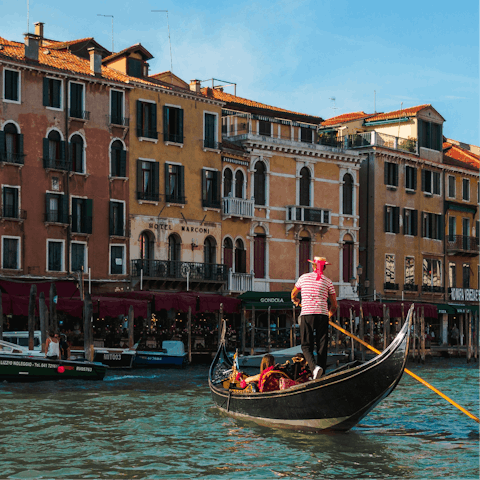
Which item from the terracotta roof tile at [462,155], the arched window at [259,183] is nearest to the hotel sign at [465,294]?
the terracotta roof tile at [462,155]

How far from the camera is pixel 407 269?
144 feet

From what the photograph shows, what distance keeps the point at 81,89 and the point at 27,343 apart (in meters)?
9.50

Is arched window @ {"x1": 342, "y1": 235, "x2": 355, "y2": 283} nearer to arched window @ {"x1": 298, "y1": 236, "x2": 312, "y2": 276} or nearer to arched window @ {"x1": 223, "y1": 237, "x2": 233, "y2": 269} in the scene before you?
arched window @ {"x1": 298, "y1": 236, "x2": 312, "y2": 276}

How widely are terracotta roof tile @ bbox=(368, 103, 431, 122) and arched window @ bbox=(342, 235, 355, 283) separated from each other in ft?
24.1

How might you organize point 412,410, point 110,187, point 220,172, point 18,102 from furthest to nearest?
point 220,172, point 110,187, point 18,102, point 412,410

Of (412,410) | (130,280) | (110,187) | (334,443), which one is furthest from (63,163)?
(334,443)

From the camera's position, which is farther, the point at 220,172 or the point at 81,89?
the point at 220,172

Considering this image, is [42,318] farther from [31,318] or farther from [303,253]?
[303,253]

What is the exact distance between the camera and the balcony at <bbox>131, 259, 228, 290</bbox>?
3372cm

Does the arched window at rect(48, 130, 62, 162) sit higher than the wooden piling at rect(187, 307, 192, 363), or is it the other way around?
the arched window at rect(48, 130, 62, 162)

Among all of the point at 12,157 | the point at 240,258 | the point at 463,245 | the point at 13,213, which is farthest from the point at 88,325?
the point at 463,245

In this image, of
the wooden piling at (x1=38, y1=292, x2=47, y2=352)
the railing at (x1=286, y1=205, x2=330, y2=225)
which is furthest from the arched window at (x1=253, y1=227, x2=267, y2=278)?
the wooden piling at (x1=38, y1=292, x2=47, y2=352)

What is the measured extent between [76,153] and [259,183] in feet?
27.3

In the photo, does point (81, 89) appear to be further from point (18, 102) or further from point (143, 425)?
point (143, 425)
